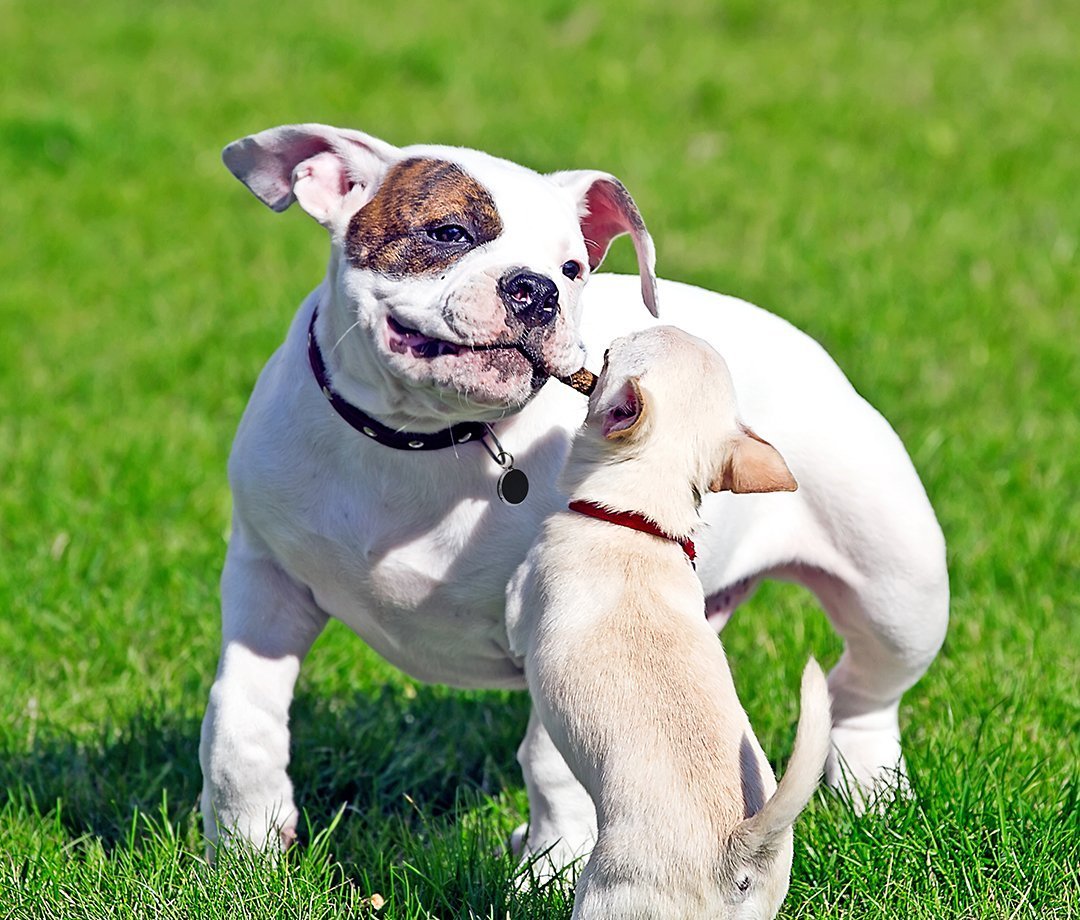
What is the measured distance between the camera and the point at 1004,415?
19.7 ft

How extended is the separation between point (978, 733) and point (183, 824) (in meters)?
1.82

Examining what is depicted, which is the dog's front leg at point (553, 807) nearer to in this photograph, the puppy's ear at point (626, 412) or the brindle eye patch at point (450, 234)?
the puppy's ear at point (626, 412)

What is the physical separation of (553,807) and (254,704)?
0.67 m

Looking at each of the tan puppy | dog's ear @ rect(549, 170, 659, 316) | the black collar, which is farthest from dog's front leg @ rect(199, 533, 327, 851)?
dog's ear @ rect(549, 170, 659, 316)

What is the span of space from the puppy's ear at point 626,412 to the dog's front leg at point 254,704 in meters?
0.84

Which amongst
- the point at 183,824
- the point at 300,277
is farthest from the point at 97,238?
the point at 183,824

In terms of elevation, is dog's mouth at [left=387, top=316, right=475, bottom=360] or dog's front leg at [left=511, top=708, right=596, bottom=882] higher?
dog's mouth at [left=387, top=316, right=475, bottom=360]

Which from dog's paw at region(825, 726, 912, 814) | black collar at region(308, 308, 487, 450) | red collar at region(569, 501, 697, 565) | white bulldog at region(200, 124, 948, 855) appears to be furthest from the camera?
dog's paw at region(825, 726, 912, 814)

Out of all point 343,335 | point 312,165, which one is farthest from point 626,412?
point 312,165

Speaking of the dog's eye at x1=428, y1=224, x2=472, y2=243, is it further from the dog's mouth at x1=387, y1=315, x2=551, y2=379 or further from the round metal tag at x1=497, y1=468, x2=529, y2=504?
the round metal tag at x1=497, y1=468, x2=529, y2=504

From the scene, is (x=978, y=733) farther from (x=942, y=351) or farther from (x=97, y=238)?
(x=97, y=238)

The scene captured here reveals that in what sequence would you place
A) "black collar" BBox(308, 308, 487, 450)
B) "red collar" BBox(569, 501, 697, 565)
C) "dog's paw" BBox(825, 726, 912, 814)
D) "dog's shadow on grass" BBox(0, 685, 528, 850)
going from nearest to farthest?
"red collar" BBox(569, 501, 697, 565) < "black collar" BBox(308, 308, 487, 450) < "dog's paw" BBox(825, 726, 912, 814) < "dog's shadow on grass" BBox(0, 685, 528, 850)

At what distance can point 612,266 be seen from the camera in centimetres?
625

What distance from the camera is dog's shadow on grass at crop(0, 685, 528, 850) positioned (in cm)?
373
